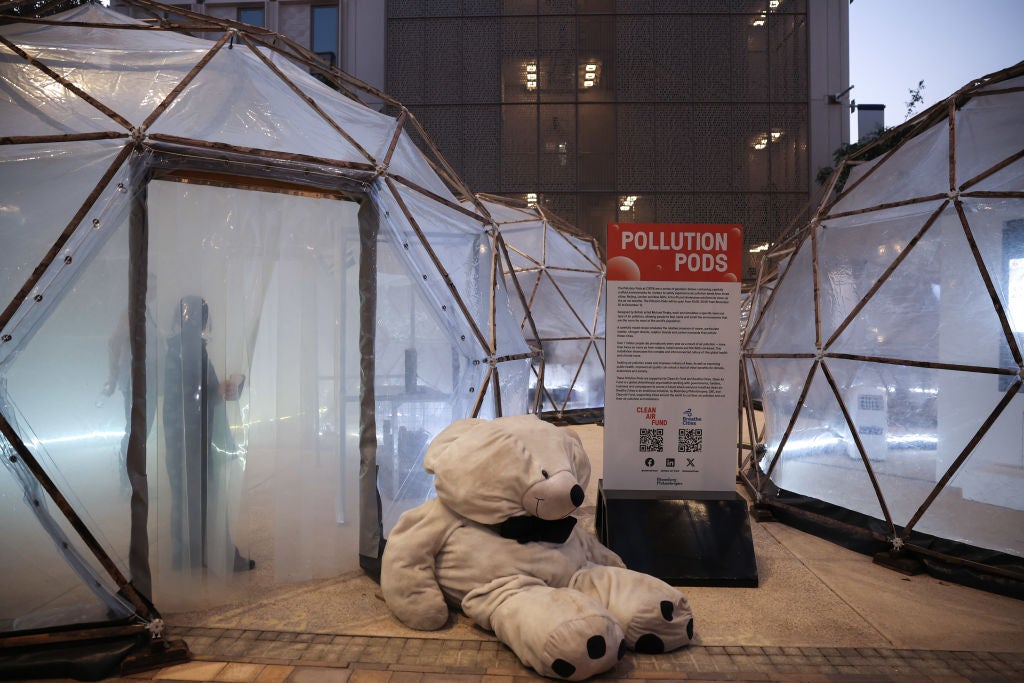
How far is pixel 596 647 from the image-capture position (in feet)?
Answer: 8.20

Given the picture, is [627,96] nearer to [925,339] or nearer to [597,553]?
[925,339]

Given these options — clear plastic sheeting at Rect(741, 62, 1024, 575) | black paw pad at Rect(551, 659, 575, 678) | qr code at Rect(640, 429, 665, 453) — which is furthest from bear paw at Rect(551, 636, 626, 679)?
clear plastic sheeting at Rect(741, 62, 1024, 575)

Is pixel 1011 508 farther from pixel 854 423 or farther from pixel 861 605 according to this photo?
pixel 861 605

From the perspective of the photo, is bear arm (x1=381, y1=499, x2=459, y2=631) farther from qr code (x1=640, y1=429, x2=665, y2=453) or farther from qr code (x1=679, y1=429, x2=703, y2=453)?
qr code (x1=679, y1=429, x2=703, y2=453)

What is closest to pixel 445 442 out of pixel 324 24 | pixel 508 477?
pixel 508 477

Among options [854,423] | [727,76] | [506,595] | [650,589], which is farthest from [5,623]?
[727,76]

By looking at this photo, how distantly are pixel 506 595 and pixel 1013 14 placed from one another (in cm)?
464

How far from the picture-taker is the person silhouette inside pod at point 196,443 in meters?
3.17

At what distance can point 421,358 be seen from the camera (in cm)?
385

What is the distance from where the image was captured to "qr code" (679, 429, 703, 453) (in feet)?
13.1

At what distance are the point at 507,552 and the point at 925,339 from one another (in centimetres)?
280

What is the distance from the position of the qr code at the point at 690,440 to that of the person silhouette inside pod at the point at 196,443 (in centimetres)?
247

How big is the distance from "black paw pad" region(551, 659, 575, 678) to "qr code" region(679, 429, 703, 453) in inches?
70.5

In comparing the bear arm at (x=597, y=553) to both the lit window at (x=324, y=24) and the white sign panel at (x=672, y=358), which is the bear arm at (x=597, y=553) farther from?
the lit window at (x=324, y=24)
